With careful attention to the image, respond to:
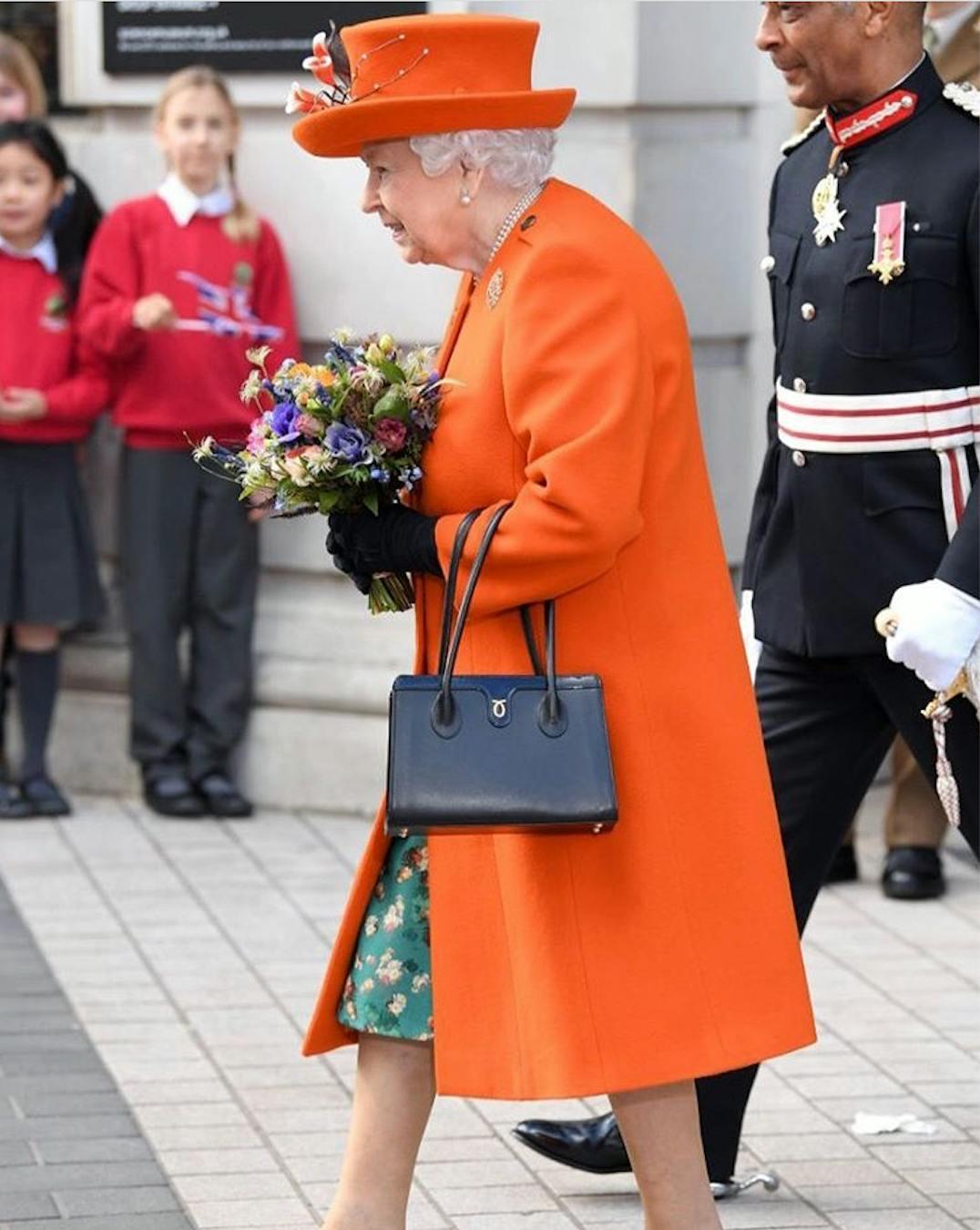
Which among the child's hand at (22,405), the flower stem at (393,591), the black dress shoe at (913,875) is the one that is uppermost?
the flower stem at (393,591)

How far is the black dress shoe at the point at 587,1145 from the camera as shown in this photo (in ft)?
14.9

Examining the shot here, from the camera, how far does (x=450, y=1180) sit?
4.64m

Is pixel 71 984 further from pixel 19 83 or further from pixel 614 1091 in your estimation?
pixel 19 83

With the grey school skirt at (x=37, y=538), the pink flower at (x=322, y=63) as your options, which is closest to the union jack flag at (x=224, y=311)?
the grey school skirt at (x=37, y=538)

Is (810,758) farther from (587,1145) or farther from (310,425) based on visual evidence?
(310,425)

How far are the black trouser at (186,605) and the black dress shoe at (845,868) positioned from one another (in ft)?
5.95

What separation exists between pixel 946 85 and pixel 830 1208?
1.87m

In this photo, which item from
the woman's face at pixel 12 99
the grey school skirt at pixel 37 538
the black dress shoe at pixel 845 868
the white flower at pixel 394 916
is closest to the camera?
the white flower at pixel 394 916

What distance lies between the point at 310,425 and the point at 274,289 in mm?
3994

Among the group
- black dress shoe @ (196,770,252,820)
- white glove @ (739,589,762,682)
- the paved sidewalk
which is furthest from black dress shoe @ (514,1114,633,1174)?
black dress shoe @ (196,770,252,820)

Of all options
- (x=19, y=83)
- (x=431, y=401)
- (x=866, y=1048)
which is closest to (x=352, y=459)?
(x=431, y=401)

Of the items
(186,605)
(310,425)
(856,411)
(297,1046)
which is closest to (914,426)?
(856,411)

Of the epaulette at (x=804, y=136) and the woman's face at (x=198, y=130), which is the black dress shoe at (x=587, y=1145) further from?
the woman's face at (x=198, y=130)

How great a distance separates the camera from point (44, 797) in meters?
7.62
